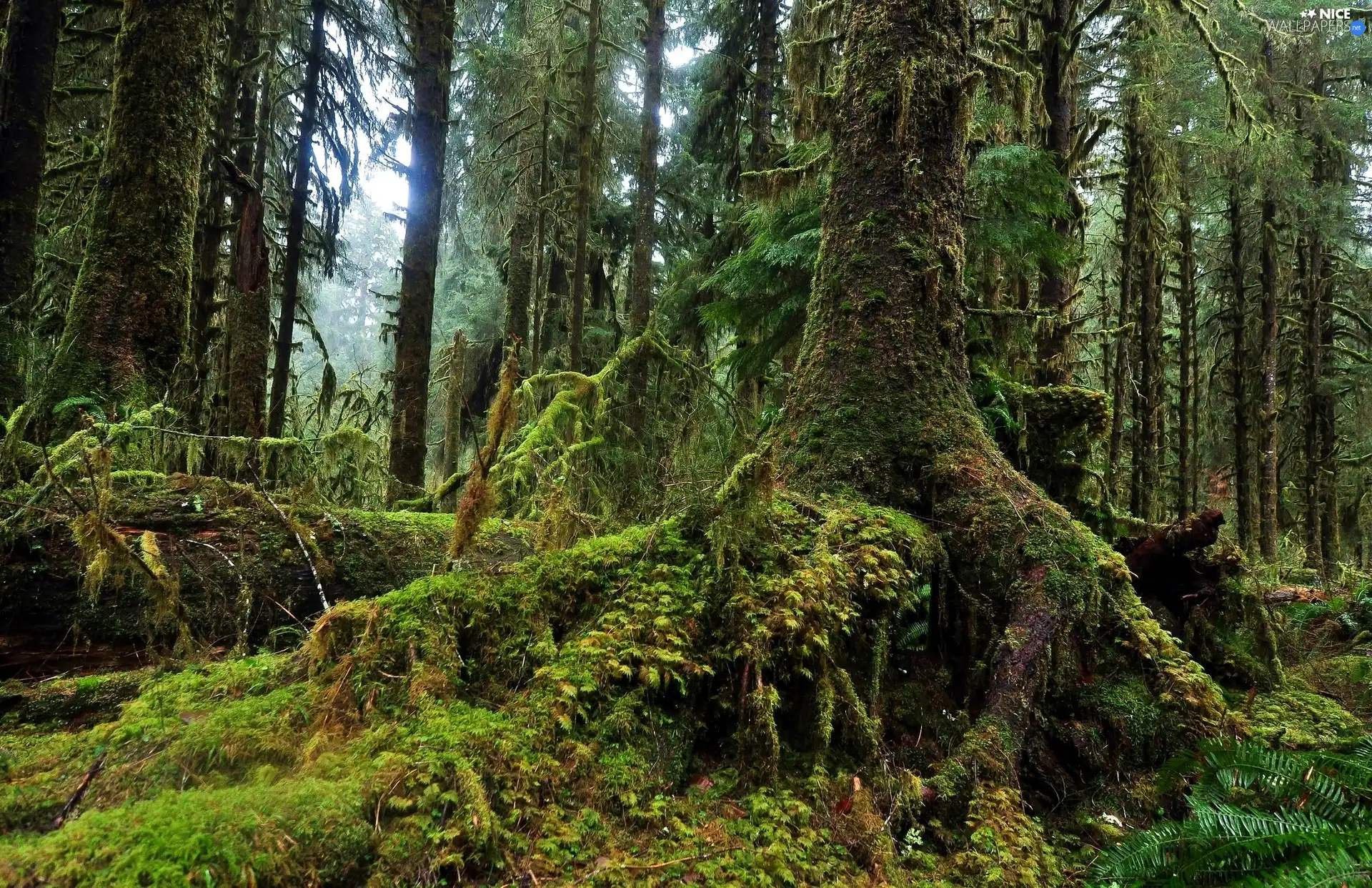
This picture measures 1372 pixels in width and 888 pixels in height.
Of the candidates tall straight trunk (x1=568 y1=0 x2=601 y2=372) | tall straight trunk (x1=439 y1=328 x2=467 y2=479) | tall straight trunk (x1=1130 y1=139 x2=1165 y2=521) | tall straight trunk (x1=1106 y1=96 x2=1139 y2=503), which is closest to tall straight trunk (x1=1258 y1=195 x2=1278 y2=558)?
tall straight trunk (x1=1130 y1=139 x2=1165 y2=521)

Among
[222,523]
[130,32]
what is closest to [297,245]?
[130,32]

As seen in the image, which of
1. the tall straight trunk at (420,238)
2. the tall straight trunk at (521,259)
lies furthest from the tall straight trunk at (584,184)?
the tall straight trunk at (521,259)

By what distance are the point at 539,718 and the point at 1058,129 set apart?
9.02m

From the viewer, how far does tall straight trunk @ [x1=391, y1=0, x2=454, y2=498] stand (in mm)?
8148

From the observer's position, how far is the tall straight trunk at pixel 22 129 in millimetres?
5906

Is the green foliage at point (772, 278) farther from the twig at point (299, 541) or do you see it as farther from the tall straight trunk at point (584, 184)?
the twig at point (299, 541)

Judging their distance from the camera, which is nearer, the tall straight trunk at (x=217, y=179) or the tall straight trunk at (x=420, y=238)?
the tall straight trunk at (x=217, y=179)

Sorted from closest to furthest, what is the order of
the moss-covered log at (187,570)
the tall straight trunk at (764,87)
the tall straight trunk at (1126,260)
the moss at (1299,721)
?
the moss at (1299,721), the moss-covered log at (187,570), the tall straight trunk at (1126,260), the tall straight trunk at (764,87)

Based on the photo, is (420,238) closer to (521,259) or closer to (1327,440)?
(521,259)

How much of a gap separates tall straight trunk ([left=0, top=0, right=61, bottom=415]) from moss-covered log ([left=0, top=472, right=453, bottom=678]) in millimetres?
4025

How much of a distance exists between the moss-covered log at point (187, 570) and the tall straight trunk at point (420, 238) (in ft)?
13.6

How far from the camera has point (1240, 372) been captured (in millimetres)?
13992

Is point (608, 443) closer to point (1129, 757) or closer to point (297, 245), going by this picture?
point (1129, 757)

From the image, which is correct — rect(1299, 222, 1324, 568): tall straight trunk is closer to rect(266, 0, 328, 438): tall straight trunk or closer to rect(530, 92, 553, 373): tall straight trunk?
rect(530, 92, 553, 373): tall straight trunk
